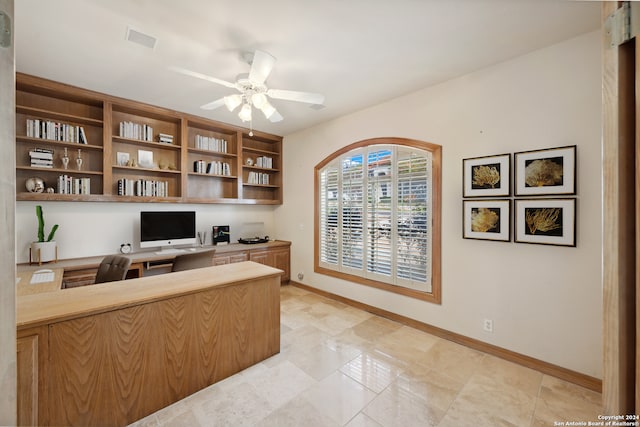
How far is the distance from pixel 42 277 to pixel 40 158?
148 centimetres

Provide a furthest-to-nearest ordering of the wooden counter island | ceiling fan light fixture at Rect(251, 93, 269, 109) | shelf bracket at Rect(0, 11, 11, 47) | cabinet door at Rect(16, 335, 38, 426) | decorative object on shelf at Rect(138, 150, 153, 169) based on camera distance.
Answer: decorative object on shelf at Rect(138, 150, 153, 169) → ceiling fan light fixture at Rect(251, 93, 269, 109) → the wooden counter island → cabinet door at Rect(16, 335, 38, 426) → shelf bracket at Rect(0, 11, 11, 47)

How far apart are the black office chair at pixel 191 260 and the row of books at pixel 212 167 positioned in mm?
1757

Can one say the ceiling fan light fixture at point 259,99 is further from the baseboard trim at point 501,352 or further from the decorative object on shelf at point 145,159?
the baseboard trim at point 501,352

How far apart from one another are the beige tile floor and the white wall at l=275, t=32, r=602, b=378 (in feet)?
1.05

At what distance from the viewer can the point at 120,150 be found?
3.59 m

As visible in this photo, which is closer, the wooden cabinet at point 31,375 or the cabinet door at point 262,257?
the wooden cabinet at point 31,375

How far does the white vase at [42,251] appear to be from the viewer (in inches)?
114

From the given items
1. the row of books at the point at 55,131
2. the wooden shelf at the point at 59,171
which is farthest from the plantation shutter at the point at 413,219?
the row of books at the point at 55,131

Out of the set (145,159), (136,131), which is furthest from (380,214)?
(136,131)

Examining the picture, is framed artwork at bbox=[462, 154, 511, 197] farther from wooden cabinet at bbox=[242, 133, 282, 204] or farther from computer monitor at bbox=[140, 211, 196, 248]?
computer monitor at bbox=[140, 211, 196, 248]

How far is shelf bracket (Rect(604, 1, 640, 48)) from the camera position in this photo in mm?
565

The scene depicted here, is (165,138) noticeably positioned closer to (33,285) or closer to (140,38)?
(140,38)

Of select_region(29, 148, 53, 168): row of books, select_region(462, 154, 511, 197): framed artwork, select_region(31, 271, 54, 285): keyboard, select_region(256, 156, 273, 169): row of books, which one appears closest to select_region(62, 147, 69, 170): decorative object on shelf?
select_region(29, 148, 53, 168): row of books

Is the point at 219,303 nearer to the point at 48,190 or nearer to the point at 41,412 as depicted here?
the point at 41,412
